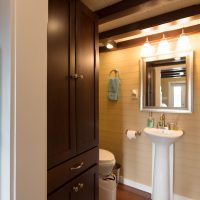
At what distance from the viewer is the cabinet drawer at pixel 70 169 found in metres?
1.08

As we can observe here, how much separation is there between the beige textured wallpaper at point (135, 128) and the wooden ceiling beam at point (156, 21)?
489 millimetres

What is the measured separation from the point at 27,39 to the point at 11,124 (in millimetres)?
379

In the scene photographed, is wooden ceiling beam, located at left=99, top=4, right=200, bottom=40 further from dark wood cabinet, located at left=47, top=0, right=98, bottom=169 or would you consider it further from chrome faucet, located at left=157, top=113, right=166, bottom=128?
chrome faucet, located at left=157, top=113, right=166, bottom=128

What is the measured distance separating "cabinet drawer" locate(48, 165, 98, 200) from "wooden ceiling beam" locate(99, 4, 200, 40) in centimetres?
154

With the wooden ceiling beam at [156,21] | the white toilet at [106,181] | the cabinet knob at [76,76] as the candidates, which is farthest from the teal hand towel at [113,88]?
the cabinet knob at [76,76]

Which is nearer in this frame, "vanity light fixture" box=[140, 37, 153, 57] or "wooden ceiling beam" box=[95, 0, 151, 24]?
"wooden ceiling beam" box=[95, 0, 151, 24]

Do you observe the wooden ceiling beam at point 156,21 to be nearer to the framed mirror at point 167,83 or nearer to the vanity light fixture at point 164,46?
the vanity light fixture at point 164,46

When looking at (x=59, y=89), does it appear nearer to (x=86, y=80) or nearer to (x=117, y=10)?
(x=86, y=80)

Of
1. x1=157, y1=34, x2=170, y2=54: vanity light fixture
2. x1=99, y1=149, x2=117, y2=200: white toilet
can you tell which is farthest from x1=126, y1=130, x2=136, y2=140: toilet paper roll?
x1=157, y1=34, x2=170, y2=54: vanity light fixture

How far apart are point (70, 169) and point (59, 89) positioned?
567mm

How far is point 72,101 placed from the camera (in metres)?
1.24

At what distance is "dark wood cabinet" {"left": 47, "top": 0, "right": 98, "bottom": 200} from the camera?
3.55 feet

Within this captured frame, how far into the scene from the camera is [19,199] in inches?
29.7

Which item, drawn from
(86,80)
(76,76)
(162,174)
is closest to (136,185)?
(162,174)
